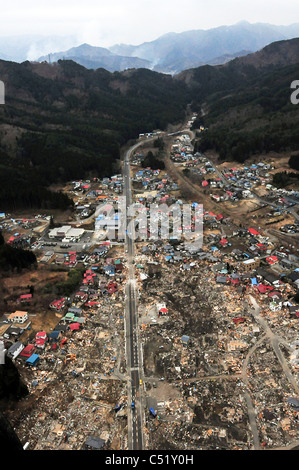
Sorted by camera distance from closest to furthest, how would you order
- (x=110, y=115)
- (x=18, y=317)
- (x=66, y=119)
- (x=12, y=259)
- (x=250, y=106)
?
(x=18, y=317) < (x=12, y=259) < (x=250, y=106) < (x=66, y=119) < (x=110, y=115)

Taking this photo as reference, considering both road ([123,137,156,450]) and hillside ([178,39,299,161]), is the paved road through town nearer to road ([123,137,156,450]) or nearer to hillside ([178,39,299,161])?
road ([123,137,156,450])

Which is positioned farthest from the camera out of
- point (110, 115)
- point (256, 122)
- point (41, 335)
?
point (110, 115)

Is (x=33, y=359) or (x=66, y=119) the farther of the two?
(x=66, y=119)

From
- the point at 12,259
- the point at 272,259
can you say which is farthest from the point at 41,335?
the point at 272,259

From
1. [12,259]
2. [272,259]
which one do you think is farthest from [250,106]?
[12,259]

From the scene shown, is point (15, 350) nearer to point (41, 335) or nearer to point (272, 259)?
point (41, 335)

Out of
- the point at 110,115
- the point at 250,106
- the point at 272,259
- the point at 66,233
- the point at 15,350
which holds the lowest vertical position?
the point at 66,233

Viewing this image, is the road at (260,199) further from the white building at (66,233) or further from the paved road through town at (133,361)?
the white building at (66,233)

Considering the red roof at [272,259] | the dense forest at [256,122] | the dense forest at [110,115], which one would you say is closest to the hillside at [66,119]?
the dense forest at [110,115]

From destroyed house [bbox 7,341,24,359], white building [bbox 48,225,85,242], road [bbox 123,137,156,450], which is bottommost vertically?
white building [bbox 48,225,85,242]

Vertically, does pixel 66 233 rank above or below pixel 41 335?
below

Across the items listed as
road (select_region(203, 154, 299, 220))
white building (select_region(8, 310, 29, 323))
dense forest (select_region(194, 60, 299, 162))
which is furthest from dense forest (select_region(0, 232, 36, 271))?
dense forest (select_region(194, 60, 299, 162))

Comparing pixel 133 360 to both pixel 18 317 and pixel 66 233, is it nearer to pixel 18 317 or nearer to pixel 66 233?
pixel 18 317
